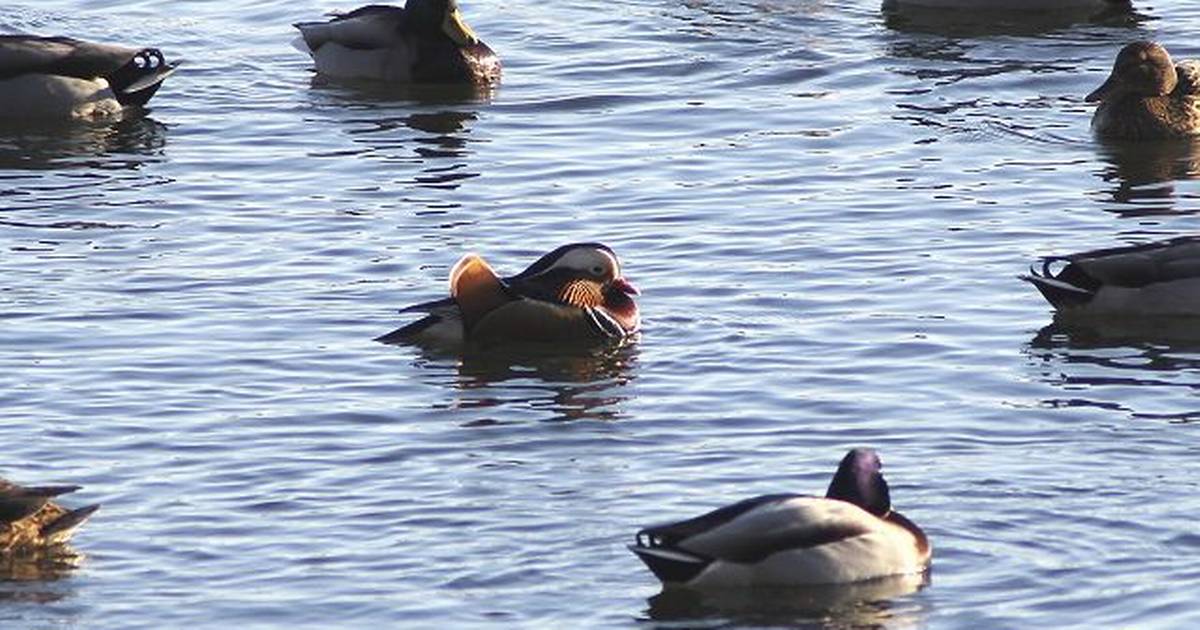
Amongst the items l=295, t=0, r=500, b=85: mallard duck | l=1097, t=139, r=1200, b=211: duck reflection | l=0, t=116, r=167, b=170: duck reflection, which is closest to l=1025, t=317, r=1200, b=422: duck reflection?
l=1097, t=139, r=1200, b=211: duck reflection

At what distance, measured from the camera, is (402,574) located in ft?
42.8

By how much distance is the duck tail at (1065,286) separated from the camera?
17.3 m

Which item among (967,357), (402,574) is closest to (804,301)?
(967,357)

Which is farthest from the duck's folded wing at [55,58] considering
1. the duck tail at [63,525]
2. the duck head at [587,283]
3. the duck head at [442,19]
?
the duck tail at [63,525]

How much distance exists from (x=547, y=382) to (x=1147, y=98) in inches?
272

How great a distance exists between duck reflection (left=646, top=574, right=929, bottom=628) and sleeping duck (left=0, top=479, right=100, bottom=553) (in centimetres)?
234

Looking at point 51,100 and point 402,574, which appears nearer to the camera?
point 402,574

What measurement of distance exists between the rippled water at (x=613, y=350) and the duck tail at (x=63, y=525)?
0.16m

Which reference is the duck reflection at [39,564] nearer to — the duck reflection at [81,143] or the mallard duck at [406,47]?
the duck reflection at [81,143]

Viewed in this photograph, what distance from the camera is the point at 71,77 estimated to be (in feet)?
76.7

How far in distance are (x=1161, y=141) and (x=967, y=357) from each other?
6112 millimetres

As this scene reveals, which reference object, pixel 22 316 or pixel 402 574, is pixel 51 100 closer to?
pixel 22 316

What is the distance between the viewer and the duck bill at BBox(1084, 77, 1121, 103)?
72.2ft

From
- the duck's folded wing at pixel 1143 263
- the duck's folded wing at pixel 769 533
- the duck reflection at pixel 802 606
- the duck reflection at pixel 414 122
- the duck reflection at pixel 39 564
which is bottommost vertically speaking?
the duck reflection at pixel 414 122
